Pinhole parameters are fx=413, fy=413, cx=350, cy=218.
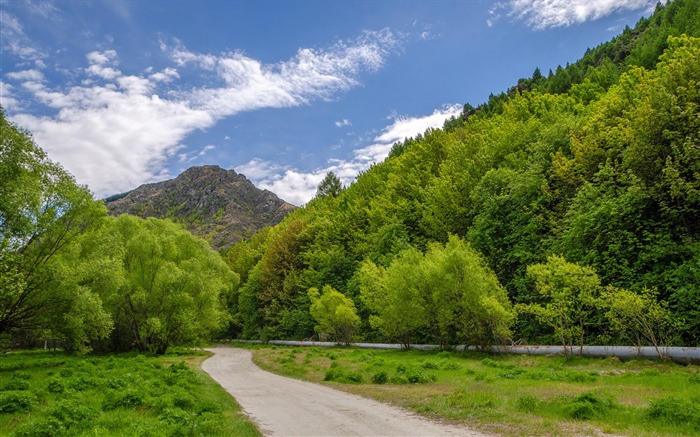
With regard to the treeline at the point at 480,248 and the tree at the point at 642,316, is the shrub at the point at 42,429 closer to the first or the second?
the treeline at the point at 480,248

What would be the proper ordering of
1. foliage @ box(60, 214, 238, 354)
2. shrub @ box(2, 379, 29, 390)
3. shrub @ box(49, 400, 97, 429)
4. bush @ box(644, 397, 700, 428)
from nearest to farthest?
bush @ box(644, 397, 700, 428)
shrub @ box(49, 400, 97, 429)
shrub @ box(2, 379, 29, 390)
foliage @ box(60, 214, 238, 354)

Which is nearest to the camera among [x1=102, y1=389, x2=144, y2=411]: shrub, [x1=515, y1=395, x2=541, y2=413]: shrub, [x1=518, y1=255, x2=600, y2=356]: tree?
[x1=515, y1=395, x2=541, y2=413]: shrub

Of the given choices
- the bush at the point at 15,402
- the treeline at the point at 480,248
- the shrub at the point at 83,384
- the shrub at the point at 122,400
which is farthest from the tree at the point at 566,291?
the bush at the point at 15,402

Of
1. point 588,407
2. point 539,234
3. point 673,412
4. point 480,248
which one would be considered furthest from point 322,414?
point 480,248

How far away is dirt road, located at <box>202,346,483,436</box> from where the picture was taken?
12836mm

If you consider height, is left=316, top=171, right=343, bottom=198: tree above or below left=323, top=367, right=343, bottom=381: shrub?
above

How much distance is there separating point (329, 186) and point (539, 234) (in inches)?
3505

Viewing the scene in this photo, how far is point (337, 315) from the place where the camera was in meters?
53.5

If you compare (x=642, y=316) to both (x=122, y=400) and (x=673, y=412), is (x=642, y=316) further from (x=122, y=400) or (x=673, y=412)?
(x=122, y=400)

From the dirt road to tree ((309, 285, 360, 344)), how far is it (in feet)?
94.7

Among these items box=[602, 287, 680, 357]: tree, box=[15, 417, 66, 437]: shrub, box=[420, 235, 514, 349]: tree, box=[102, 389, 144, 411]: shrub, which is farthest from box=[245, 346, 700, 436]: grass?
box=[15, 417, 66, 437]: shrub

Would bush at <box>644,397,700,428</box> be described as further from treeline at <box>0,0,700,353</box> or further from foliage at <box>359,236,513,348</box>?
foliage at <box>359,236,513,348</box>

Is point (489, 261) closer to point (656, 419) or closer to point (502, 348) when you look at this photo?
point (502, 348)

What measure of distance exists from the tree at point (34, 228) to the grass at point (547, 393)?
59.5 feet
